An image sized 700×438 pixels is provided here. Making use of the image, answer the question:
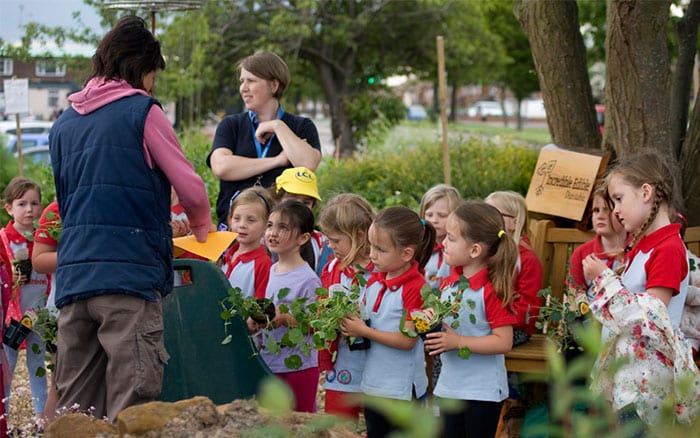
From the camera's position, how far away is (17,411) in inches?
216

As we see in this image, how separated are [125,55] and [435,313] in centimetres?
153

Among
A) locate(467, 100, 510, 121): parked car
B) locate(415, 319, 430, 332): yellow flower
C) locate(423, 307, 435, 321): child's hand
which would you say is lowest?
locate(467, 100, 510, 121): parked car

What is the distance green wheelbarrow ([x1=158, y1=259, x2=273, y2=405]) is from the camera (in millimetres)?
3932

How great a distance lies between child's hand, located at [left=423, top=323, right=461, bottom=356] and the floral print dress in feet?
2.00

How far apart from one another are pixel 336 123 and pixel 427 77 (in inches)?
189

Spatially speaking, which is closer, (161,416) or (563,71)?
(161,416)

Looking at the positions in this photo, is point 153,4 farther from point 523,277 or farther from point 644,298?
point 644,298

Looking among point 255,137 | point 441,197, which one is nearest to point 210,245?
point 255,137

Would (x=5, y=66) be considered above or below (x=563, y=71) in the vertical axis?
below

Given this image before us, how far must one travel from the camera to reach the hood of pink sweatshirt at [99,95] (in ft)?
11.3

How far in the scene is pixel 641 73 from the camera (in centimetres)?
590

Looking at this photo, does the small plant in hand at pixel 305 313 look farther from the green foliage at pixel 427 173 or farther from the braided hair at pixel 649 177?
the green foliage at pixel 427 173

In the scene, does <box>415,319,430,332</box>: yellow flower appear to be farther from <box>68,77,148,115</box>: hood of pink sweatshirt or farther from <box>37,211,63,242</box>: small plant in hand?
<box>37,211,63,242</box>: small plant in hand

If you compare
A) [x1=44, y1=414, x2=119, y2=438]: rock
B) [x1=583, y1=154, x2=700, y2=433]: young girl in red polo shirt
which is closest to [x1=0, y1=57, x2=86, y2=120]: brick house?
[x1=583, y1=154, x2=700, y2=433]: young girl in red polo shirt
